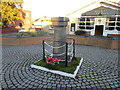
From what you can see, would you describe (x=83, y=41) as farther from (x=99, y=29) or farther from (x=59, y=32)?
(x=59, y=32)

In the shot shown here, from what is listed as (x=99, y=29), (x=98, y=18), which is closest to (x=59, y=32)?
(x=98, y=18)

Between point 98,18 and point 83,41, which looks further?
point 98,18

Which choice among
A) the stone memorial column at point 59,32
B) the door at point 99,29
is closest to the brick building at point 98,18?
the door at point 99,29

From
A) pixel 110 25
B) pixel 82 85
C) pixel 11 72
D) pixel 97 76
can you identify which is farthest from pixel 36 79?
pixel 110 25

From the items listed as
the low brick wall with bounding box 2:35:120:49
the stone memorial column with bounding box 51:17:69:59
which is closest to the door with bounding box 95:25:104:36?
the low brick wall with bounding box 2:35:120:49

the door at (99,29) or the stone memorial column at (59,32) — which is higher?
the door at (99,29)

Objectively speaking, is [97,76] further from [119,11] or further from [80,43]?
[119,11]

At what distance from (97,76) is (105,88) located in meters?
0.76

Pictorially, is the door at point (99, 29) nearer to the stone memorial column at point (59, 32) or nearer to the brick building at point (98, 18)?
the brick building at point (98, 18)

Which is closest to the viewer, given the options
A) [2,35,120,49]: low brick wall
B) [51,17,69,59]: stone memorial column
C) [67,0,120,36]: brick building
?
[51,17,69,59]: stone memorial column

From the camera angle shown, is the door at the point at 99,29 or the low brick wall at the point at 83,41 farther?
the door at the point at 99,29

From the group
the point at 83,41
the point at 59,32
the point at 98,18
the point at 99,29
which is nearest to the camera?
the point at 59,32

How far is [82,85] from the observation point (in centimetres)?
338

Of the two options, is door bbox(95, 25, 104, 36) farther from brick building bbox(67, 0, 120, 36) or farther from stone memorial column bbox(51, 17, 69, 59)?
stone memorial column bbox(51, 17, 69, 59)
